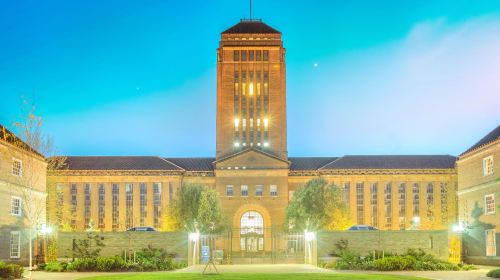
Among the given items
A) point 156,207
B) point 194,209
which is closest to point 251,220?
point 156,207

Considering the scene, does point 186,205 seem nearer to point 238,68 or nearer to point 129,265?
point 238,68

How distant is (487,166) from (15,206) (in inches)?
1504

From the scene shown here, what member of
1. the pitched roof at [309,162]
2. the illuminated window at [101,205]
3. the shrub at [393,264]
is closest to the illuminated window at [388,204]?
the pitched roof at [309,162]

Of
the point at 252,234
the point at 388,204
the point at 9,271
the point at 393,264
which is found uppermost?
the point at 388,204

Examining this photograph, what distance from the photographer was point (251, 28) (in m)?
108

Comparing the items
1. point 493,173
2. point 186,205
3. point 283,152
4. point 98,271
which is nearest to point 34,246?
point 98,271

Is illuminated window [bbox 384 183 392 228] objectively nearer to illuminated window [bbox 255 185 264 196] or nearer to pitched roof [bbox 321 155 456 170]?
pitched roof [bbox 321 155 456 170]

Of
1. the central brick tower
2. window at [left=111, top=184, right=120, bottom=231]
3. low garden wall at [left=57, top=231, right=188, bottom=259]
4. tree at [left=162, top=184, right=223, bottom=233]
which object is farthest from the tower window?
low garden wall at [left=57, top=231, right=188, bottom=259]

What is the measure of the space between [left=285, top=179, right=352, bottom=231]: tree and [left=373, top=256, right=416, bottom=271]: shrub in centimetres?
3415

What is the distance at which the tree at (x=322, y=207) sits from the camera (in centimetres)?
8075

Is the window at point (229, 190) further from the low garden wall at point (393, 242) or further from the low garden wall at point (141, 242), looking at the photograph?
the low garden wall at point (141, 242)

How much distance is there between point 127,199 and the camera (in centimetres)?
10412

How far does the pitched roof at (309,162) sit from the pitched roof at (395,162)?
A: 2.35 m

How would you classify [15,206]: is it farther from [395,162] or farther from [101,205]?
[395,162]
